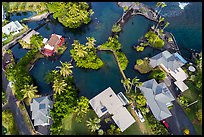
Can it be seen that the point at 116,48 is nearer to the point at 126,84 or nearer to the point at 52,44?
the point at 126,84

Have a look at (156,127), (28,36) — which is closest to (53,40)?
(28,36)

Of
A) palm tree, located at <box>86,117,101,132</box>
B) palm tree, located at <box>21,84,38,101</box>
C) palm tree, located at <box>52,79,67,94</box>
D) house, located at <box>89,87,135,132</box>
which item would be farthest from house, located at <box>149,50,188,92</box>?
palm tree, located at <box>21,84,38,101</box>

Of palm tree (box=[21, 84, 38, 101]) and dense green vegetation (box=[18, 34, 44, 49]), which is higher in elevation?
dense green vegetation (box=[18, 34, 44, 49])

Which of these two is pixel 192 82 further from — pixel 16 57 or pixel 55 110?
pixel 16 57

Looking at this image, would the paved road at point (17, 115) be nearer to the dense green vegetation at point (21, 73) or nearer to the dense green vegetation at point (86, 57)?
the dense green vegetation at point (21, 73)

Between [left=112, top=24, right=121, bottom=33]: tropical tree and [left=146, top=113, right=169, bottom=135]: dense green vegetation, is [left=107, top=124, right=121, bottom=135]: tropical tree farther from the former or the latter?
[left=112, top=24, right=121, bottom=33]: tropical tree

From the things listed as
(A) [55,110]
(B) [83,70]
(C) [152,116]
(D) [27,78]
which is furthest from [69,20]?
(C) [152,116]
